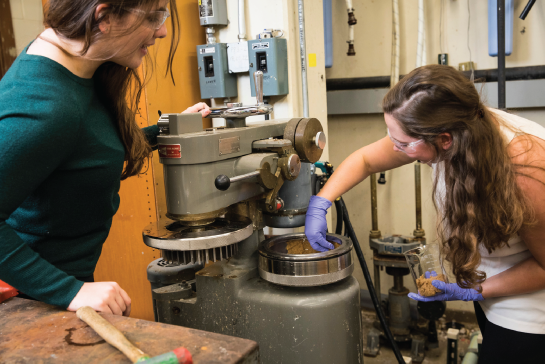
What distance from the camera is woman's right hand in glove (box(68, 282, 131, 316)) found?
790mm

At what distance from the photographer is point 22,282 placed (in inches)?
29.8

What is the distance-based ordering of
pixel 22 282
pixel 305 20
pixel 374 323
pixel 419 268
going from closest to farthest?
pixel 22 282 → pixel 419 268 → pixel 305 20 → pixel 374 323

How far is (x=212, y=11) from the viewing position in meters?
1.91

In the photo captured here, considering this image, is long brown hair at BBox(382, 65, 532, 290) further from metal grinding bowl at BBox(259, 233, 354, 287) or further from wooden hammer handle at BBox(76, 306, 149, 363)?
wooden hammer handle at BBox(76, 306, 149, 363)

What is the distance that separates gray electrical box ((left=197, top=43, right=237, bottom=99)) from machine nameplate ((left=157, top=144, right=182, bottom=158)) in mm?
986

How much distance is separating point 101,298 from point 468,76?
6.31ft

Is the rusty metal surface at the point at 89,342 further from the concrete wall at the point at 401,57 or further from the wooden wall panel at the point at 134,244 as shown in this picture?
the concrete wall at the point at 401,57

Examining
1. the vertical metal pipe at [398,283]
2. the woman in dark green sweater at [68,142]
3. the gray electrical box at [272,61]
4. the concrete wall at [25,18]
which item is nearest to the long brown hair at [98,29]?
the woman in dark green sweater at [68,142]

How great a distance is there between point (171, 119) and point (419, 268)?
82 cm

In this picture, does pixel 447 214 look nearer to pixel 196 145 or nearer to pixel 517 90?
pixel 196 145

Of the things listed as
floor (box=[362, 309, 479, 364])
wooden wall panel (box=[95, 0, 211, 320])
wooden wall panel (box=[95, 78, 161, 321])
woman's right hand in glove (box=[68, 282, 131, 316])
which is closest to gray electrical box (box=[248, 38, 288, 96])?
wooden wall panel (box=[95, 0, 211, 320])

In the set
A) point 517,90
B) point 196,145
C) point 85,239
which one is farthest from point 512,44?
point 85,239

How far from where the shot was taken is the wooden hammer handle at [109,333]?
0.62 m

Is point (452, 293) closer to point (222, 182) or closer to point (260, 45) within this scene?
point (222, 182)
